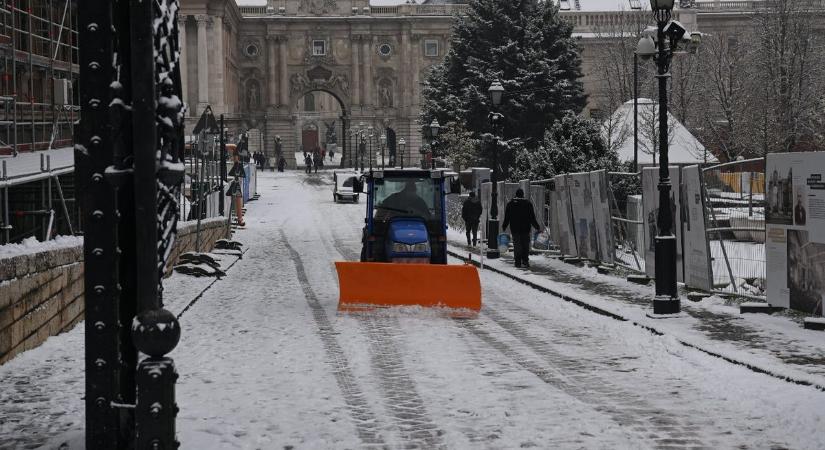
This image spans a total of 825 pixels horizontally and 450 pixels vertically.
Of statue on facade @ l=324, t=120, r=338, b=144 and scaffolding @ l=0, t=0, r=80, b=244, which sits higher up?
statue on facade @ l=324, t=120, r=338, b=144

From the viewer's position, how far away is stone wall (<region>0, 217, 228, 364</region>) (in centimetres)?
1242

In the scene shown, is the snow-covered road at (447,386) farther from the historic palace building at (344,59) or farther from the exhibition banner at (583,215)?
the historic palace building at (344,59)

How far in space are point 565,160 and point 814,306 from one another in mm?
23687

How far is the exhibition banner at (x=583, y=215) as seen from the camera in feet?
90.3

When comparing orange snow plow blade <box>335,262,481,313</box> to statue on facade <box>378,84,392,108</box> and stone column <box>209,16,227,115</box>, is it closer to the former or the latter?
stone column <box>209,16,227,115</box>

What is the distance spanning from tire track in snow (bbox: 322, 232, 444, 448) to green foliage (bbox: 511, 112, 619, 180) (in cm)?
2249

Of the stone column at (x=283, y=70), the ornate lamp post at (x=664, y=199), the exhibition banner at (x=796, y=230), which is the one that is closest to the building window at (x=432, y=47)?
the stone column at (x=283, y=70)

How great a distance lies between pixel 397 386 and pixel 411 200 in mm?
9737

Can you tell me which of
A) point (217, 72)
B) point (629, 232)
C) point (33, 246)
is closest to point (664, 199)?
point (629, 232)

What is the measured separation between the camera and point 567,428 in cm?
→ 962

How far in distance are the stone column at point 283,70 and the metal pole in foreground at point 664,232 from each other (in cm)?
11101

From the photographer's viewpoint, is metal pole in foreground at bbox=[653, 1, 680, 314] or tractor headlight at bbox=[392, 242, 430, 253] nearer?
metal pole in foreground at bbox=[653, 1, 680, 314]

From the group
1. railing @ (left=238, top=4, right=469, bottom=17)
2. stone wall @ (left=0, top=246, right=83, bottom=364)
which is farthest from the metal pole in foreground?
railing @ (left=238, top=4, right=469, bottom=17)

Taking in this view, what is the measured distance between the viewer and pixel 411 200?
21156 mm
